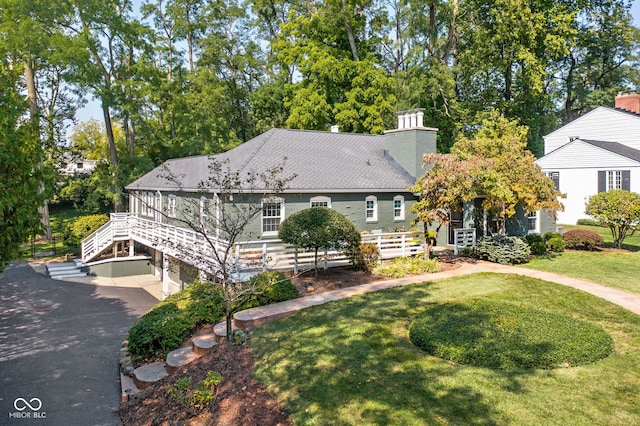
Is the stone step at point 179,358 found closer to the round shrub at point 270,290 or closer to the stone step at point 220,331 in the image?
the stone step at point 220,331

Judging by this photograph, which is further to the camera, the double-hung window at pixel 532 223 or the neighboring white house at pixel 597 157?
the neighboring white house at pixel 597 157

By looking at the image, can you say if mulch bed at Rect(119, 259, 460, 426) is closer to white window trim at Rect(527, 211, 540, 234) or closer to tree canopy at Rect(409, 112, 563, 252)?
tree canopy at Rect(409, 112, 563, 252)

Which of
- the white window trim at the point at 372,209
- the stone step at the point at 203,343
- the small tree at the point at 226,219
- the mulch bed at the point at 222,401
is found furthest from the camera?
the white window trim at the point at 372,209

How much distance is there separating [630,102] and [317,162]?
29.9 m

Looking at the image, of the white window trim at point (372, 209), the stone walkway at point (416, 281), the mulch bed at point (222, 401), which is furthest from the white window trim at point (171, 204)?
the mulch bed at point (222, 401)

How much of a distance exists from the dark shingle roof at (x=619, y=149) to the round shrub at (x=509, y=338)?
2480 centimetres

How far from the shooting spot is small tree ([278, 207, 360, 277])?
1473cm

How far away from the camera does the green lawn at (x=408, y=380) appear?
21.4 ft

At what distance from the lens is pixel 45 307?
59.5ft

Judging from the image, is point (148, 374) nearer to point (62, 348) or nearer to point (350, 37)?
point (62, 348)

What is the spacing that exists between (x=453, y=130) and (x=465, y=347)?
98.4 feet

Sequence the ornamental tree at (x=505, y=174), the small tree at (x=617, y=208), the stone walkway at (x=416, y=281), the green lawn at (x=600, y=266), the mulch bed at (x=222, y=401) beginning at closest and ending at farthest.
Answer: the mulch bed at (x=222, y=401) < the stone walkway at (x=416, y=281) < the green lawn at (x=600, y=266) < the ornamental tree at (x=505, y=174) < the small tree at (x=617, y=208)

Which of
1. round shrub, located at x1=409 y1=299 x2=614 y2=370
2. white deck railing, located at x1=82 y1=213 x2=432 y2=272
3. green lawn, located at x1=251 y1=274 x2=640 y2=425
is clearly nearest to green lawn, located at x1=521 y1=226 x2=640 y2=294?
green lawn, located at x1=251 y1=274 x2=640 y2=425

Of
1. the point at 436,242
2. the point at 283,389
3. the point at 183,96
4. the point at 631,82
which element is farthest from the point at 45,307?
the point at 631,82
